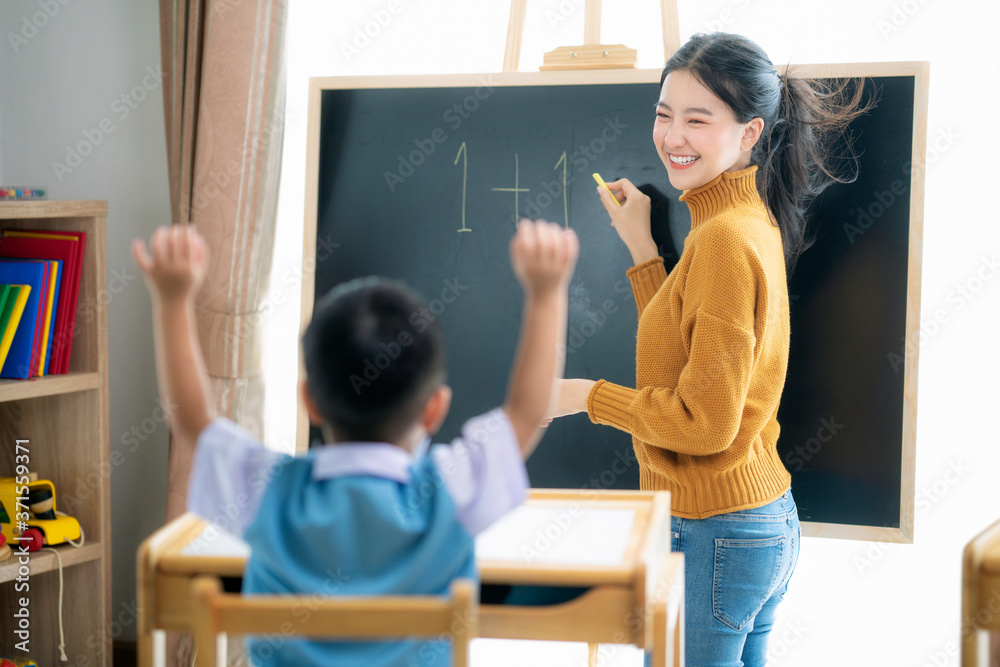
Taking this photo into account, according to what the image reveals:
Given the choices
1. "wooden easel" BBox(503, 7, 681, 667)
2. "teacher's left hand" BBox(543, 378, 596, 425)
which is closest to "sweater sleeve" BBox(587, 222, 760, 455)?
"teacher's left hand" BBox(543, 378, 596, 425)

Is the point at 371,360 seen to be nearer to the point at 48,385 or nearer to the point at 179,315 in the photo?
the point at 179,315

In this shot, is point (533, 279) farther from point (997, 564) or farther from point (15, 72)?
point (15, 72)

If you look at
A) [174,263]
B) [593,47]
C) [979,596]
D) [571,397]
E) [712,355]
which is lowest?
[979,596]

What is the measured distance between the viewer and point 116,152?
248 cm

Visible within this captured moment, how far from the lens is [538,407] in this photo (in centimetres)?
96

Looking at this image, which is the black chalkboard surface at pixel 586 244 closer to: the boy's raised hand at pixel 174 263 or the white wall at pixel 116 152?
the white wall at pixel 116 152

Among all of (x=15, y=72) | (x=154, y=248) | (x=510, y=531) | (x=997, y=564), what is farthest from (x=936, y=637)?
(x=15, y=72)

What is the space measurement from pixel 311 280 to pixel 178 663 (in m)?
1.06

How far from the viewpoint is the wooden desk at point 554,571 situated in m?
0.96

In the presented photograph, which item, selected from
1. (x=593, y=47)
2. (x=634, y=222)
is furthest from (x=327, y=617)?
(x=593, y=47)

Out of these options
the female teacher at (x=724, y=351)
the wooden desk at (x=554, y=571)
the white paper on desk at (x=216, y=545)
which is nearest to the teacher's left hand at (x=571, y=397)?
the female teacher at (x=724, y=351)

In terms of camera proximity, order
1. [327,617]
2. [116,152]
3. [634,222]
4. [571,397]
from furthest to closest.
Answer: [116,152]
[634,222]
[571,397]
[327,617]

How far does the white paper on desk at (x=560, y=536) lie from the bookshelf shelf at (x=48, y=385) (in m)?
1.40

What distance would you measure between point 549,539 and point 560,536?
18 millimetres
